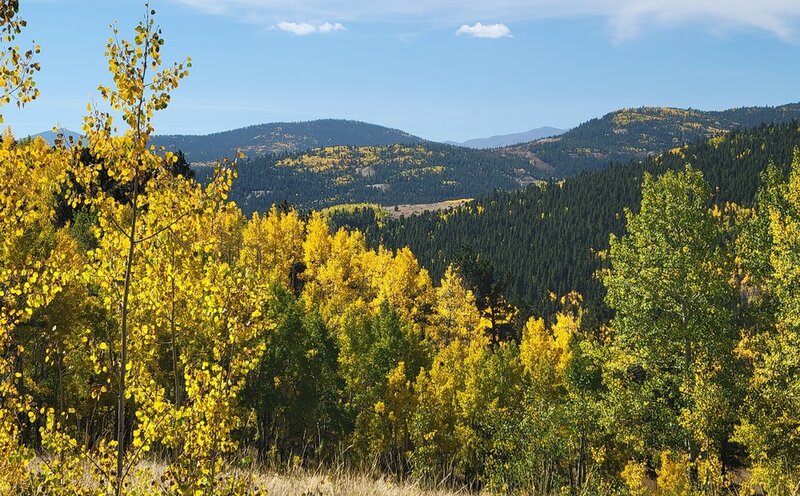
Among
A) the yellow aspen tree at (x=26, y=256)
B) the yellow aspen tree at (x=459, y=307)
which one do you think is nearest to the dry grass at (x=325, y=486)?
the yellow aspen tree at (x=26, y=256)

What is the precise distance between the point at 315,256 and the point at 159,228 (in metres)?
60.3

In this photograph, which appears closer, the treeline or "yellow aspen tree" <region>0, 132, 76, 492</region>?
"yellow aspen tree" <region>0, 132, 76, 492</region>

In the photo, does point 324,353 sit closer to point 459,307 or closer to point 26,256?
point 459,307

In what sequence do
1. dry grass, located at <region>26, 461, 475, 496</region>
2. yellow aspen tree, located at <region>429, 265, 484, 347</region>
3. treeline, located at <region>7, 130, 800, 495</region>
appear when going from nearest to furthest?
treeline, located at <region>7, 130, 800, 495</region>
dry grass, located at <region>26, 461, 475, 496</region>
yellow aspen tree, located at <region>429, 265, 484, 347</region>

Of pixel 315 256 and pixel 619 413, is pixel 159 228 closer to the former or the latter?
pixel 619 413

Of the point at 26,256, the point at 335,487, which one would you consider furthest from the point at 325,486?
the point at 26,256

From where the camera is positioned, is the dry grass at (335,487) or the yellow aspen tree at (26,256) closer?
the yellow aspen tree at (26,256)

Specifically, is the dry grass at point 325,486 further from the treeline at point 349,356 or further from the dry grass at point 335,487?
the treeline at point 349,356

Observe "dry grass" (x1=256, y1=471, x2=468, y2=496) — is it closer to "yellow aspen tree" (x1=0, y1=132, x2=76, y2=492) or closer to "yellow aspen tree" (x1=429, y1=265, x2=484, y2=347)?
Result: "yellow aspen tree" (x1=0, y1=132, x2=76, y2=492)

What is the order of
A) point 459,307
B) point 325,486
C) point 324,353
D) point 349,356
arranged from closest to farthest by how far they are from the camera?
point 325,486, point 324,353, point 349,356, point 459,307

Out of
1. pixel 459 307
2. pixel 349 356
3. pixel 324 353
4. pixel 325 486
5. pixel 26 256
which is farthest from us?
pixel 459 307

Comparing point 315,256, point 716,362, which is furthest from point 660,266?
point 315,256

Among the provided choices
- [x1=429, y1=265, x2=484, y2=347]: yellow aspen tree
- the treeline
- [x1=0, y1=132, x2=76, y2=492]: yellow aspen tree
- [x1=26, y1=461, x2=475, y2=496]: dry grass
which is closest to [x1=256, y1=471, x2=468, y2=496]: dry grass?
[x1=26, y1=461, x2=475, y2=496]: dry grass

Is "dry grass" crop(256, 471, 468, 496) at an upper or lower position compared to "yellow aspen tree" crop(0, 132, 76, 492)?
lower
